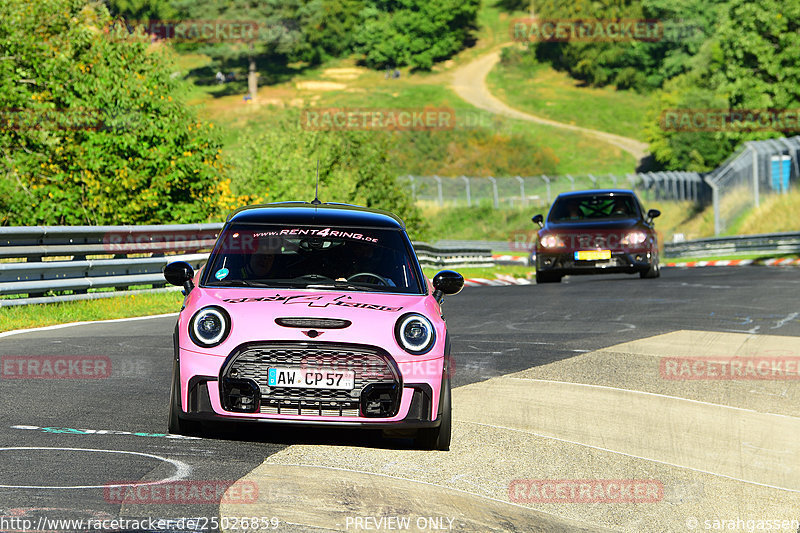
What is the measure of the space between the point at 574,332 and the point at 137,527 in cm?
928

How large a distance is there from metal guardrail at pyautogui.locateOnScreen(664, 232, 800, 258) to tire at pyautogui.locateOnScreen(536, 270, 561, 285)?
18.6 meters

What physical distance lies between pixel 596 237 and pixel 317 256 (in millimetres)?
12756

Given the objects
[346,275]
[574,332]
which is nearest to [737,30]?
[574,332]

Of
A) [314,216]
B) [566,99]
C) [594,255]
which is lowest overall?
[566,99]

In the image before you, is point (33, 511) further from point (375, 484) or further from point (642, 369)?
point (642, 369)

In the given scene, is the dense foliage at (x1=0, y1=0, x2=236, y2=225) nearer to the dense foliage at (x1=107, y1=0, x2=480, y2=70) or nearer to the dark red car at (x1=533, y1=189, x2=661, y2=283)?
the dark red car at (x1=533, y1=189, x2=661, y2=283)

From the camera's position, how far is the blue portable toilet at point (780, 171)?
44.6m

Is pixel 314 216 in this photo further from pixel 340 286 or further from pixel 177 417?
→ pixel 177 417

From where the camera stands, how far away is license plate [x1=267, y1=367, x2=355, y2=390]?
21.3 ft

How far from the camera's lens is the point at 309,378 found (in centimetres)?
651

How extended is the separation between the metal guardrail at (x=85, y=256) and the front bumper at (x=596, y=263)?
19.7ft

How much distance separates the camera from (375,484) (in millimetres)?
6062

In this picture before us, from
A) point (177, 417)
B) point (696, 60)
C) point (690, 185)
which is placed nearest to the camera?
point (177, 417)

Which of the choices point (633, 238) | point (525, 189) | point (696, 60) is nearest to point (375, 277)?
point (633, 238)
